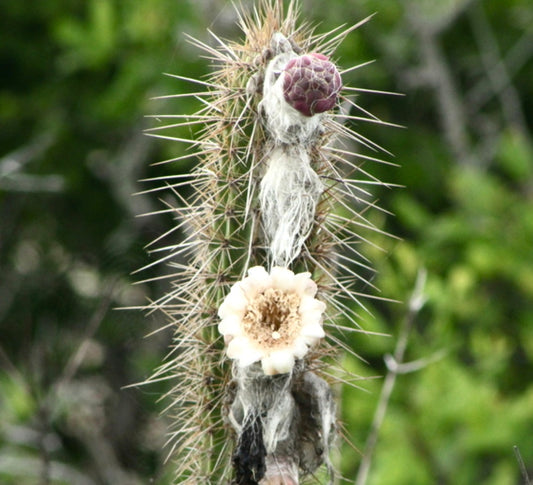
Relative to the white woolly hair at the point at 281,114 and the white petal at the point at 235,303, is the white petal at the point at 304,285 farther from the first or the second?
the white woolly hair at the point at 281,114

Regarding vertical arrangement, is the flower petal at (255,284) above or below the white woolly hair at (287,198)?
below

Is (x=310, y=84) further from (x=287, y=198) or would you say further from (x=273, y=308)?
(x=273, y=308)

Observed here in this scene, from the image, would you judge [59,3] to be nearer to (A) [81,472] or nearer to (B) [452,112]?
(B) [452,112]

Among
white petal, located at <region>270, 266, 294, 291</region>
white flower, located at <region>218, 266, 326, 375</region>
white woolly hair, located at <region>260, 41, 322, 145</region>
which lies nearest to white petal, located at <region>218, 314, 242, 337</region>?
white flower, located at <region>218, 266, 326, 375</region>

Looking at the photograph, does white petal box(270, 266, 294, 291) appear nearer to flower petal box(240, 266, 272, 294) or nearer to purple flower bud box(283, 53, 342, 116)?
flower petal box(240, 266, 272, 294)

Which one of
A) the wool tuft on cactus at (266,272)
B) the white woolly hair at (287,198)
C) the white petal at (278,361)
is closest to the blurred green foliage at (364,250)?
the wool tuft on cactus at (266,272)

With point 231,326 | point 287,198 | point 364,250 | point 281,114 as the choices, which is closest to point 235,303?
point 231,326
